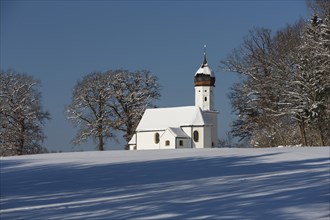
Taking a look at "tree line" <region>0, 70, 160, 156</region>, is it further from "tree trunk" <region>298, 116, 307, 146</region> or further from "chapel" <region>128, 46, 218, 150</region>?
"tree trunk" <region>298, 116, 307, 146</region>

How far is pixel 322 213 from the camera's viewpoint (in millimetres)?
8617

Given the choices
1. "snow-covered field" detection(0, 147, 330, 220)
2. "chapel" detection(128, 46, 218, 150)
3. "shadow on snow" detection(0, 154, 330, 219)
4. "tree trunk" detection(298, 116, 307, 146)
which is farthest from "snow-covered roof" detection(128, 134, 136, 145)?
"shadow on snow" detection(0, 154, 330, 219)

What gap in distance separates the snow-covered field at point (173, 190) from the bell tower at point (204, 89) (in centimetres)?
5279

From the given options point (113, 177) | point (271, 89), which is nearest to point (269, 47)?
point (271, 89)

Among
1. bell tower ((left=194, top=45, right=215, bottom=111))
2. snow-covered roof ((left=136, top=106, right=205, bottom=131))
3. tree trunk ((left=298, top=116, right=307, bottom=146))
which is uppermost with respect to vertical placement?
bell tower ((left=194, top=45, right=215, bottom=111))

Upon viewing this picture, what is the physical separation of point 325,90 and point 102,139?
2537 cm

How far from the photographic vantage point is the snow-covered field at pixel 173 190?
9039mm

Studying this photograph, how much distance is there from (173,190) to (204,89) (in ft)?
196

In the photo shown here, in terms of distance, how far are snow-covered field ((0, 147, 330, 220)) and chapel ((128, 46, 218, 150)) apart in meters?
46.3

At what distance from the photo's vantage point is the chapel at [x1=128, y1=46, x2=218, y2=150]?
63.7 metres

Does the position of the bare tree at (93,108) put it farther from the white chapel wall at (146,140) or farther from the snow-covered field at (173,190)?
the snow-covered field at (173,190)

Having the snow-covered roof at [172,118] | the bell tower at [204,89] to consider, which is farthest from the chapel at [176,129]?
the bell tower at [204,89]

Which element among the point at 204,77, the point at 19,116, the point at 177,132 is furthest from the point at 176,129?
the point at 19,116

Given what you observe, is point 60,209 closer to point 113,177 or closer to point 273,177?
point 113,177
